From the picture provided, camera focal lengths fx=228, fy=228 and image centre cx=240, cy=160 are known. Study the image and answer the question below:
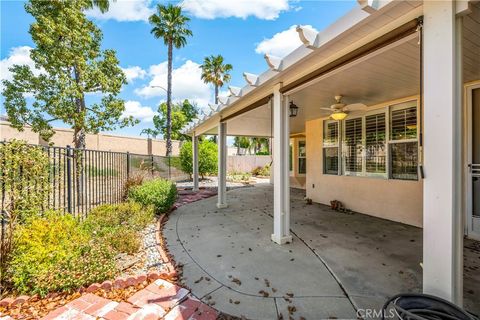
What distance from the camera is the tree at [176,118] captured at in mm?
26719

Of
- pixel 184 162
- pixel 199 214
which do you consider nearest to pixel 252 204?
pixel 199 214

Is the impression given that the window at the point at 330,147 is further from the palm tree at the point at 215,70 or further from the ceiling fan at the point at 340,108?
the palm tree at the point at 215,70

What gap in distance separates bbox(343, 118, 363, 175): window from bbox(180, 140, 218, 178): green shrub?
32.2ft

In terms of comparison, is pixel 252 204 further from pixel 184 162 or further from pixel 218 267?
pixel 184 162

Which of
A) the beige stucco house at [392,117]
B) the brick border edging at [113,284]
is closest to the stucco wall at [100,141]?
the brick border edging at [113,284]

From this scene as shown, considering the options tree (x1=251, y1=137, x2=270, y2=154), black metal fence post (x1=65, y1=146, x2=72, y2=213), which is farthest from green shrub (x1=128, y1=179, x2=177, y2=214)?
tree (x1=251, y1=137, x2=270, y2=154)

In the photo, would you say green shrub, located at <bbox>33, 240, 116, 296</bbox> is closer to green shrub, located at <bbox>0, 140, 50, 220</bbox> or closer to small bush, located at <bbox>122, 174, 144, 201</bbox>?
green shrub, located at <bbox>0, 140, 50, 220</bbox>

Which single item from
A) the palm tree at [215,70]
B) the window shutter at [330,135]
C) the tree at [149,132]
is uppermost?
the palm tree at [215,70]

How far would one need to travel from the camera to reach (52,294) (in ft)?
8.60

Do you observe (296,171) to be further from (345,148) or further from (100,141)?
(100,141)

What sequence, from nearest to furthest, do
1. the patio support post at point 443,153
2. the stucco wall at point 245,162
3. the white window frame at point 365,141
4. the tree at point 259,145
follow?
the patio support post at point 443,153, the white window frame at point 365,141, the stucco wall at point 245,162, the tree at point 259,145

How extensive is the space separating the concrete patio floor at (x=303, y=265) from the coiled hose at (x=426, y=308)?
28.3 inches

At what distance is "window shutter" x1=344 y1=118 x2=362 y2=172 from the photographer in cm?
649

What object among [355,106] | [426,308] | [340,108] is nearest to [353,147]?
[340,108]
